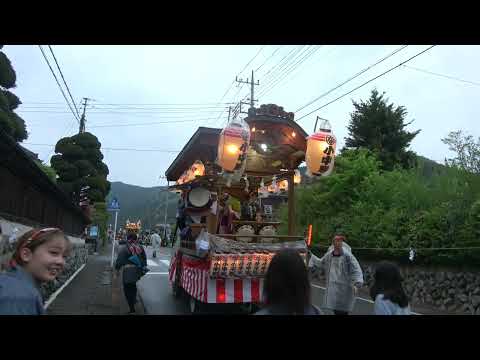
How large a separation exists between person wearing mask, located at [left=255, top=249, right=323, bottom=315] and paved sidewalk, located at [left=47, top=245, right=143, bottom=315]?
6.01 m

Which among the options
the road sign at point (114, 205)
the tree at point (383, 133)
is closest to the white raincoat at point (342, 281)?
the road sign at point (114, 205)

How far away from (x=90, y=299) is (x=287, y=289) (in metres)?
9.27

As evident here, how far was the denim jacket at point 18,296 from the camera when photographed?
77.2 inches

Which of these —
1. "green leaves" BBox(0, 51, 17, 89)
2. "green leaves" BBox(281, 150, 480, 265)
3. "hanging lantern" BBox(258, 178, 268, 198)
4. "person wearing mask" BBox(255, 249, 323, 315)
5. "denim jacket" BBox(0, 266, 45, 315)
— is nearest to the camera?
"denim jacket" BBox(0, 266, 45, 315)

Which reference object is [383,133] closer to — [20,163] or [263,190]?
[263,190]

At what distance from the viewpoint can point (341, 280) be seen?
246 inches

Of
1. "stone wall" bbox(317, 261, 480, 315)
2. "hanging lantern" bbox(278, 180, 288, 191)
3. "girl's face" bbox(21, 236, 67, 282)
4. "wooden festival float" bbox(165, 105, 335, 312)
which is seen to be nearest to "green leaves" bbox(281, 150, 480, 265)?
"stone wall" bbox(317, 261, 480, 315)

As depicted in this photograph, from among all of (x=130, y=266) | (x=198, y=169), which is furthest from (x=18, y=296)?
(x=198, y=169)

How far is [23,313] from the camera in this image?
78.1 inches

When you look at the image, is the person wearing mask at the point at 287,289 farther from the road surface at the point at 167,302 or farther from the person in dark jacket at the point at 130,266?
the person in dark jacket at the point at 130,266

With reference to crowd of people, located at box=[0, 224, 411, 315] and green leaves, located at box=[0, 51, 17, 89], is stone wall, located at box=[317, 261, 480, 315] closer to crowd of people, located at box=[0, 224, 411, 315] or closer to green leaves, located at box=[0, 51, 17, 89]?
crowd of people, located at box=[0, 224, 411, 315]

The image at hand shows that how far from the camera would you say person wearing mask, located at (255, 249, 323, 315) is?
2443mm

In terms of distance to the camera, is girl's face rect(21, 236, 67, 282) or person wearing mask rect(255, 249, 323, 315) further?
person wearing mask rect(255, 249, 323, 315)
